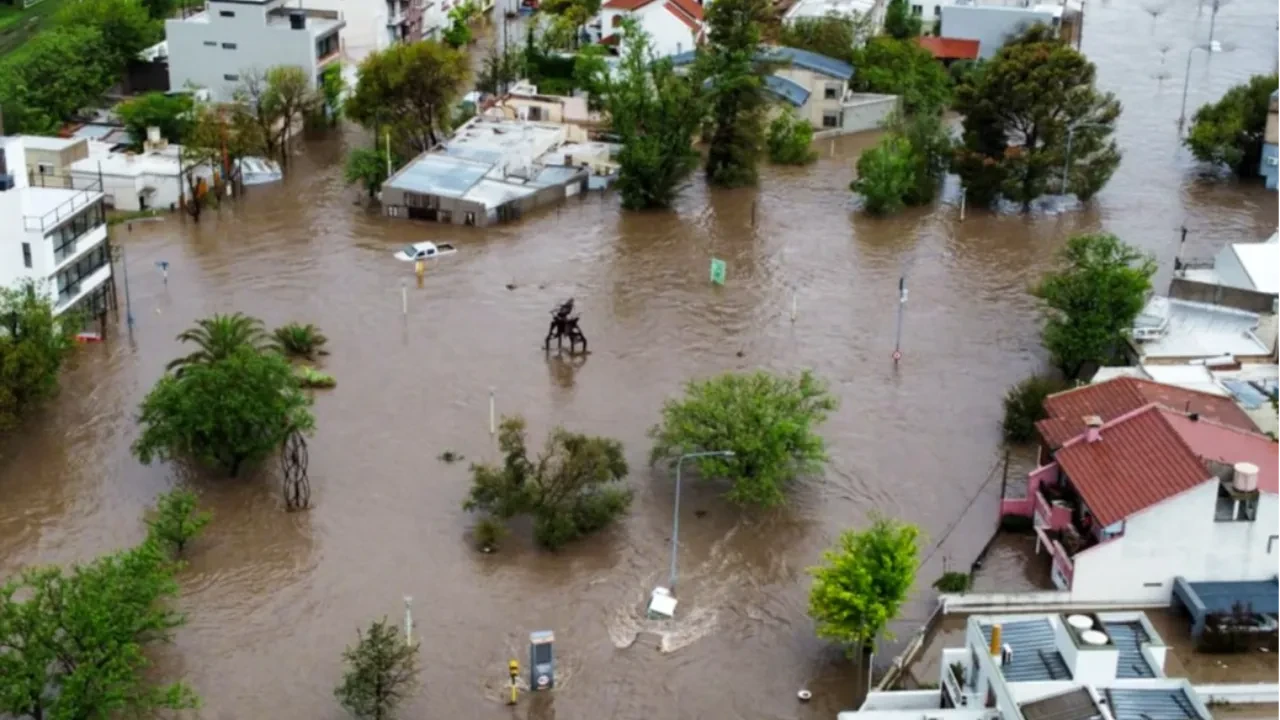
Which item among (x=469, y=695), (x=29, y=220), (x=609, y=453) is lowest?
(x=469, y=695)

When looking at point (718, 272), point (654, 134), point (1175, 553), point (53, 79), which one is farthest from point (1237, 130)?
point (53, 79)

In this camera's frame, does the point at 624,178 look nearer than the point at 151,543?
No

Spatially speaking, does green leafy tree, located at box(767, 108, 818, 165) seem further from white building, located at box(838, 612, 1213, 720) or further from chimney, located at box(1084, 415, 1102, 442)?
white building, located at box(838, 612, 1213, 720)

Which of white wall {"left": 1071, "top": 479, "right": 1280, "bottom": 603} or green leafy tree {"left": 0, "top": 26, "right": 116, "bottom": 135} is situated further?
green leafy tree {"left": 0, "top": 26, "right": 116, "bottom": 135}

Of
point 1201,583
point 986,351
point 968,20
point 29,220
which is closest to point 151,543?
point 29,220

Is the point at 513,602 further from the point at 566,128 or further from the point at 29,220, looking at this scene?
the point at 566,128

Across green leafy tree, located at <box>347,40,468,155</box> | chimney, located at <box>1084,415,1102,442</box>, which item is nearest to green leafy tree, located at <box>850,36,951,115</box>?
green leafy tree, located at <box>347,40,468,155</box>
